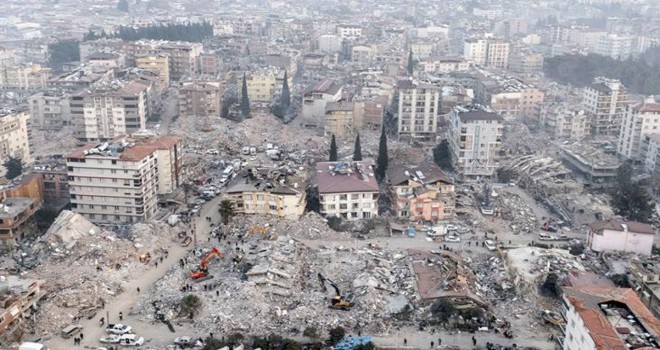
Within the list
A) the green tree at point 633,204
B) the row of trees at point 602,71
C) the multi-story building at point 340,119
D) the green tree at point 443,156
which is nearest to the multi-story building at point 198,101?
the multi-story building at point 340,119

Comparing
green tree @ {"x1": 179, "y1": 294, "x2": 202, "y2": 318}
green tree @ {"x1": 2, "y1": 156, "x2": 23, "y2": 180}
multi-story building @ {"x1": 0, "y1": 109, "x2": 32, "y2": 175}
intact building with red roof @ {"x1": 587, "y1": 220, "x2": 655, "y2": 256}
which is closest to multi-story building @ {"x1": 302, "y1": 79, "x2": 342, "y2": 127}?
multi-story building @ {"x1": 0, "y1": 109, "x2": 32, "y2": 175}

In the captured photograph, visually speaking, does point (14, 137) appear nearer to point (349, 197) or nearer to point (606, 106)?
point (349, 197)

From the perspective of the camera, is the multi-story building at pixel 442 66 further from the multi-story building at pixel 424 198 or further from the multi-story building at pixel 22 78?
the multi-story building at pixel 22 78

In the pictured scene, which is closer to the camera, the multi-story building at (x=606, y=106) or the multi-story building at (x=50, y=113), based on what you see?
the multi-story building at (x=606, y=106)

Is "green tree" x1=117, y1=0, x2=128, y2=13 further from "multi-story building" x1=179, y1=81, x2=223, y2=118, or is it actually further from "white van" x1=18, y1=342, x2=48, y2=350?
"white van" x1=18, y1=342, x2=48, y2=350

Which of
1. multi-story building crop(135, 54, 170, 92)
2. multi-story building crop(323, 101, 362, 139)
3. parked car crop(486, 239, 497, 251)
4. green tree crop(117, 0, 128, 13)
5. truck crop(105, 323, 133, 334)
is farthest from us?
green tree crop(117, 0, 128, 13)

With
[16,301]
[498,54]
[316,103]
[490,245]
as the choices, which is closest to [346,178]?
[490,245]

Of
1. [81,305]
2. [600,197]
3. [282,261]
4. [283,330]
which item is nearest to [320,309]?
[283,330]
